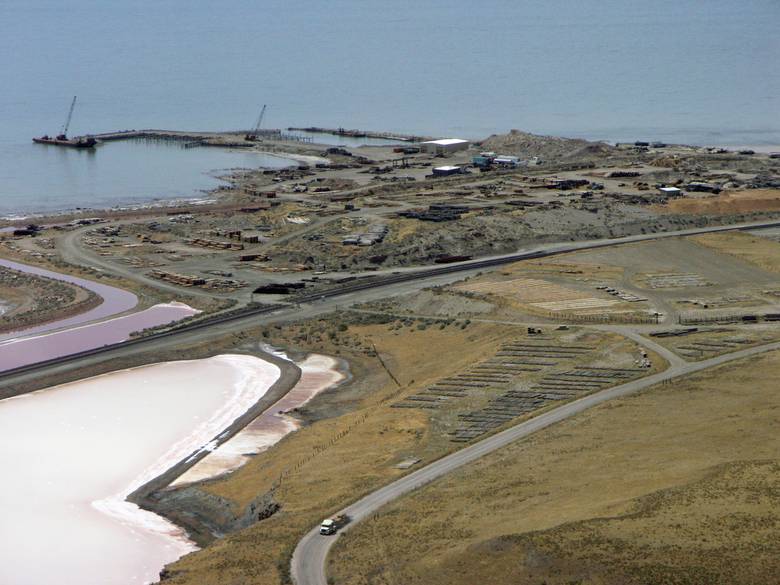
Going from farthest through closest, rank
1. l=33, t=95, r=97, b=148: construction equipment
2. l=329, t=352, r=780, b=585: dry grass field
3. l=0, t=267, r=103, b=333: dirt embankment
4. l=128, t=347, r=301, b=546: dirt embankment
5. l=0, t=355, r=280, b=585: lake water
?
1. l=33, t=95, r=97, b=148: construction equipment
2. l=0, t=267, r=103, b=333: dirt embankment
3. l=128, t=347, r=301, b=546: dirt embankment
4. l=0, t=355, r=280, b=585: lake water
5. l=329, t=352, r=780, b=585: dry grass field

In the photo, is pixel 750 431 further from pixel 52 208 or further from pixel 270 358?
pixel 52 208

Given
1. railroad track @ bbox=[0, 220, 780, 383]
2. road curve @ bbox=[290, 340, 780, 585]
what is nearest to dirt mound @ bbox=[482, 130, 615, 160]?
railroad track @ bbox=[0, 220, 780, 383]

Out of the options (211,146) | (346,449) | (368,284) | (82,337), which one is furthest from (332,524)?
(211,146)

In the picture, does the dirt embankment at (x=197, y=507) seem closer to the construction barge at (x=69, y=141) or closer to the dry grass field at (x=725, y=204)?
the dry grass field at (x=725, y=204)

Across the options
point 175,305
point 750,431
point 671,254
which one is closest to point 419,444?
point 750,431

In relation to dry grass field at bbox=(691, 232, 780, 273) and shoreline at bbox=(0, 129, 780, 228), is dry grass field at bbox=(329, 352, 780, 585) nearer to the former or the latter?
dry grass field at bbox=(691, 232, 780, 273)

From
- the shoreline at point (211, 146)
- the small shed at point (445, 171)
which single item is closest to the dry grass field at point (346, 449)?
the shoreline at point (211, 146)
